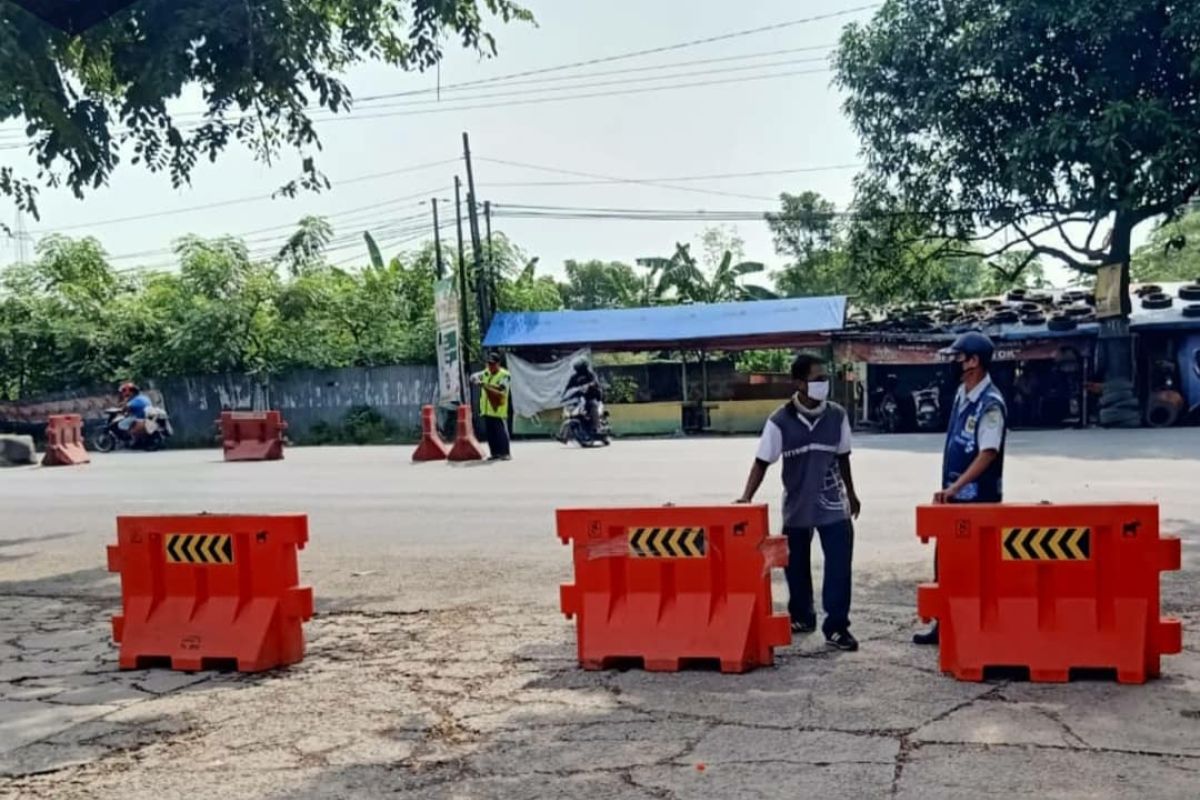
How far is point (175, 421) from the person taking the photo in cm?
3186

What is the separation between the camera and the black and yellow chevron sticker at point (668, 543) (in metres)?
6.18

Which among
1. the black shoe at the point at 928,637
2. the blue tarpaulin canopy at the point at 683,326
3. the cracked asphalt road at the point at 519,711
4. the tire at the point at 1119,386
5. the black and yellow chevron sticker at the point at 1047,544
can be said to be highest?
the blue tarpaulin canopy at the point at 683,326

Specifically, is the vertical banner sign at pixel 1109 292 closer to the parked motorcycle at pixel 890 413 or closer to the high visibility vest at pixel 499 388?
the parked motorcycle at pixel 890 413

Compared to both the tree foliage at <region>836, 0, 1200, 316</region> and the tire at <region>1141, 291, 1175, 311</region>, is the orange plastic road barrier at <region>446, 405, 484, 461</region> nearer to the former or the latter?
the tree foliage at <region>836, 0, 1200, 316</region>

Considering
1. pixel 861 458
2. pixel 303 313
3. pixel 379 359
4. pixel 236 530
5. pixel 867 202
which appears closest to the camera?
pixel 236 530

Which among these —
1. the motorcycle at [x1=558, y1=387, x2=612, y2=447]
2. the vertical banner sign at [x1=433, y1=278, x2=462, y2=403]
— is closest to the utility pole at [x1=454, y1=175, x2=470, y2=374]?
the vertical banner sign at [x1=433, y1=278, x2=462, y2=403]

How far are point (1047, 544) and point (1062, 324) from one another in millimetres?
21041

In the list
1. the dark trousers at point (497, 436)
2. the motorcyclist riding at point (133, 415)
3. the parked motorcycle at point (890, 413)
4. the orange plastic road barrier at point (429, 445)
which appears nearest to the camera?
the dark trousers at point (497, 436)

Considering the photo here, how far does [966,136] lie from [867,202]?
266 centimetres

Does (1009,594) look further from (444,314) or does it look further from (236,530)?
(444,314)

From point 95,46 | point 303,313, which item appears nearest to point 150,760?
point 95,46

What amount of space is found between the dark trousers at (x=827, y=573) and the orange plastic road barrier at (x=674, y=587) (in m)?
0.26

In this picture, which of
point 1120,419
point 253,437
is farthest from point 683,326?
point 253,437

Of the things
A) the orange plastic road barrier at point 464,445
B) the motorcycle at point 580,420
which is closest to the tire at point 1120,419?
the motorcycle at point 580,420
